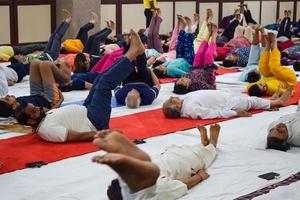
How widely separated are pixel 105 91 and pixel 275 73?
2.29m

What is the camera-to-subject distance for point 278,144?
12.8ft

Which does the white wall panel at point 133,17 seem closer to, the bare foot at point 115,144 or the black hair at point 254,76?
the black hair at point 254,76

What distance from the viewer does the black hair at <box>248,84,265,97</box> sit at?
5.71m

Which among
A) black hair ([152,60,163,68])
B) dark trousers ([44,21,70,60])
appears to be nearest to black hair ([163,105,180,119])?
black hair ([152,60,163,68])

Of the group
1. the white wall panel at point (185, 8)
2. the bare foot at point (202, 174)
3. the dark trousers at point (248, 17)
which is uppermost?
the white wall panel at point (185, 8)

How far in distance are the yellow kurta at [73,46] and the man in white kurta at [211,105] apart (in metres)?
4.60

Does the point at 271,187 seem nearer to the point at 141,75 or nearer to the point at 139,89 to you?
the point at 139,89

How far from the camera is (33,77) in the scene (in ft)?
16.4

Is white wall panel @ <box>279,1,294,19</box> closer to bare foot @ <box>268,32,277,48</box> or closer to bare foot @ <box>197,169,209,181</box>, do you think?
bare foot @ <box>268,32,277,48</box>

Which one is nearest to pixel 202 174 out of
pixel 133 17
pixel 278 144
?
pixel 278 144

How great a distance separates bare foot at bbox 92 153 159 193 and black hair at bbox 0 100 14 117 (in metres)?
2.77

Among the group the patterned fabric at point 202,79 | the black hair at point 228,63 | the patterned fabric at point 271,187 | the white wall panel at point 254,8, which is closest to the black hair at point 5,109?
the patterned fabric at point 202,79

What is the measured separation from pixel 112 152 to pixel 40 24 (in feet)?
28.1

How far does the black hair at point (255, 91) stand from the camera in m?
5.71
